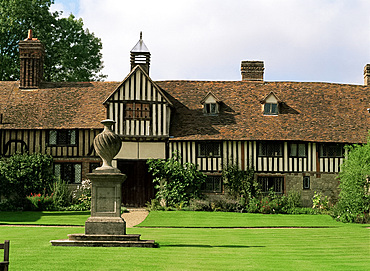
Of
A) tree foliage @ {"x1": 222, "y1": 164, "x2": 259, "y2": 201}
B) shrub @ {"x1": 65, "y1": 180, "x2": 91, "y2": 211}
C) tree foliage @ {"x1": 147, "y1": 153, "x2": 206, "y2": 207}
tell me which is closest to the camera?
shrub @ {"x1": 65, "y1": 180, "x2": 91, "y2": 211}

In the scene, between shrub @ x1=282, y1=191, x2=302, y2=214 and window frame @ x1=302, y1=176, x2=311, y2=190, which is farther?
window frame @ x1=302, y1=176, x2=311, y2=190

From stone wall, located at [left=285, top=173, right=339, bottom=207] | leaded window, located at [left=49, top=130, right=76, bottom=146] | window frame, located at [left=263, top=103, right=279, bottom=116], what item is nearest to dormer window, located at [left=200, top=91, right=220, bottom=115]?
window frame, located at [left=263, top=103, right=279, bottom=116]

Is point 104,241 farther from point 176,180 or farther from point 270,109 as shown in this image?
point 270,109

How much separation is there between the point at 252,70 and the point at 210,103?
14.3ft

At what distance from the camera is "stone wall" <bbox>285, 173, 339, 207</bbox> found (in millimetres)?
23891

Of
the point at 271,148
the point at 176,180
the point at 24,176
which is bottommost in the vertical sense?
→ the point at 176,180

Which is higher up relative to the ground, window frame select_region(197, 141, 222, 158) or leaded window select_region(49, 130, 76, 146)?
leaded window select_region(49, 130, 76, 146)

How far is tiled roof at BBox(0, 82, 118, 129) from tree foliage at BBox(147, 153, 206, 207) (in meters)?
3.39

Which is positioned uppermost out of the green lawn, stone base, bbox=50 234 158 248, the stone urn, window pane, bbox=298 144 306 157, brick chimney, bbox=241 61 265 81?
brick chimney, bbox=241 61 265 81

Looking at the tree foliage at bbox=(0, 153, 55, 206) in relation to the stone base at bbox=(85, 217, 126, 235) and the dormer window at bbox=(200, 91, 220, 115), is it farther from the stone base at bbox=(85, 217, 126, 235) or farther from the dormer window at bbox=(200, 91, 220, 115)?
the stone base at bbox=(85, 217, 126, 235)

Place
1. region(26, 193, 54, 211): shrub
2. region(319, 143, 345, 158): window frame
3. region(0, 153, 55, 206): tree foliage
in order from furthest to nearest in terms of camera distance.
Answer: region(319, 143, 345, 158): window frame
region(0, 153, 55, 206): tree foliage
region(26, 193, 54, 211): shrub

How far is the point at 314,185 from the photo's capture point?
944 inches

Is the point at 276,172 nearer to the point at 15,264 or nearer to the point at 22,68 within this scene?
the point at 22,68

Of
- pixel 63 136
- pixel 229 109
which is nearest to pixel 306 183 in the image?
pixel 229 109
